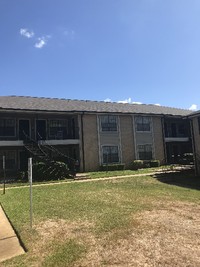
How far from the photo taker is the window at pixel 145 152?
108ft

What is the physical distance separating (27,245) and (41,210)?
4.03 metres

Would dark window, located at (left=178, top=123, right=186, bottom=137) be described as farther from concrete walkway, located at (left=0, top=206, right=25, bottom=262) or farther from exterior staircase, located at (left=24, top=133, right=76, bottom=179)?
concrete walkway, located at (left=0, top=206, right=25, bottom=262)

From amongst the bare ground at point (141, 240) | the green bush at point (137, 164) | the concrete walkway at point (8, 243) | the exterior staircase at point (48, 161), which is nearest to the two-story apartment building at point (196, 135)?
the green bush at point (137, 164)

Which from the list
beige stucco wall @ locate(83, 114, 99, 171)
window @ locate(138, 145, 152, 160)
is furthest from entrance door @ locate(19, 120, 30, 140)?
window @ locate(138, 145, 152, 160)

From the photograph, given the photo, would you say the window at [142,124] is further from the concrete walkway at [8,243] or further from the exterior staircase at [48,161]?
the concrete walkway at [8,243]

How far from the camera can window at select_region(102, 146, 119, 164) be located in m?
30.8

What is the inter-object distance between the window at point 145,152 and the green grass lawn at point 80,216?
14681 mm

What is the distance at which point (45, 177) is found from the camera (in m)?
23.4

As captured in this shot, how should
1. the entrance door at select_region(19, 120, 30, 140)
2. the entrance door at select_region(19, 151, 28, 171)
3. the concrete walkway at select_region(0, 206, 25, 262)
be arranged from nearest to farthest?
the concrete walkway at select_region(0, 206, 25, 262) → the entrance door at select_region(19, 151, 28, 171) → the entrance door at select_region(19, 120, 30, 140)

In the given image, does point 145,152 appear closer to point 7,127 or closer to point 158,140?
point 158,140

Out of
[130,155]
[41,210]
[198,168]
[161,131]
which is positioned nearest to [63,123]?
[130,155]

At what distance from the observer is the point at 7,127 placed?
2795 cm

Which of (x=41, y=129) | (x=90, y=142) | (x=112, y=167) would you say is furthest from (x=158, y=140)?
(x=41, y=129)

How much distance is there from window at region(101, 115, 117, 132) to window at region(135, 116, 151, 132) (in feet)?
9.66
